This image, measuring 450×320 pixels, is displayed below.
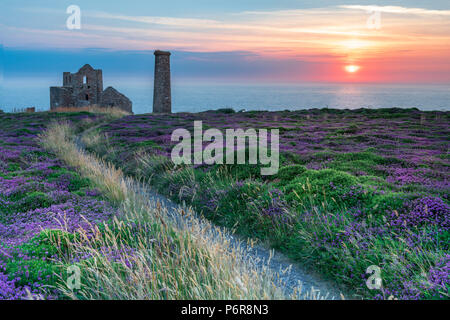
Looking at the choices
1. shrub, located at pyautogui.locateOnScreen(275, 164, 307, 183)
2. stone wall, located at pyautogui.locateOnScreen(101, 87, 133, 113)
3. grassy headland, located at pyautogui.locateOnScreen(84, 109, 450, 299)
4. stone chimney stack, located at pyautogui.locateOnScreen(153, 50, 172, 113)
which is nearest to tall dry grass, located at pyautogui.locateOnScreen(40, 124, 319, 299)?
grassy headland, located at pyautogui.locateOnScreen(84, 109, 450, 299)

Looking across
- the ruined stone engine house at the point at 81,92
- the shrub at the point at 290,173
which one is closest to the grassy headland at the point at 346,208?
the shrub at the point at 290,173

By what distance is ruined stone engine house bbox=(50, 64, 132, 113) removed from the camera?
156 ft

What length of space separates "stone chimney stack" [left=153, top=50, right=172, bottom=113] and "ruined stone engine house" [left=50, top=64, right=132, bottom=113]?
678cm

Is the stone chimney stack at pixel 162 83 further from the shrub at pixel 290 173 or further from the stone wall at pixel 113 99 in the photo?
the shrub at pixel 290 173

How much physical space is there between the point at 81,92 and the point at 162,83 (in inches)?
608

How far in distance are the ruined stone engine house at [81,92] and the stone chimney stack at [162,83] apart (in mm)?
6779

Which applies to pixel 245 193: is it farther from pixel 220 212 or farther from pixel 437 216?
pixel 437 216

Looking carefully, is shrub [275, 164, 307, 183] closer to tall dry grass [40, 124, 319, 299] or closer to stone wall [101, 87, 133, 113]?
tall dry grass [40, 124, 319, 299]

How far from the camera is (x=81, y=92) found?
50.0 m

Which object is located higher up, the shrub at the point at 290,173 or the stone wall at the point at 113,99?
the stone wall at the point at 113,99

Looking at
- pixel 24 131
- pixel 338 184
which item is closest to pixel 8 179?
pixel 338 184

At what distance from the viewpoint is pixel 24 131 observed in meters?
24.0

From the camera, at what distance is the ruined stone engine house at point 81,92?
47.6 meters

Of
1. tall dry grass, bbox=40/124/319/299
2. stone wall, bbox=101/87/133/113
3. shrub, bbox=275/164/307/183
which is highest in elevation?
stone wall, bbox=101/87/133/113
